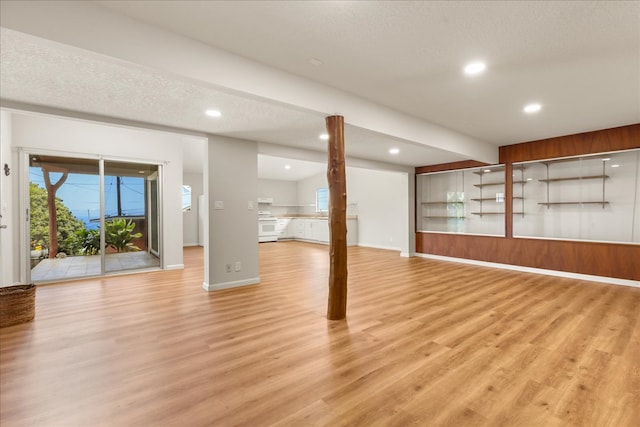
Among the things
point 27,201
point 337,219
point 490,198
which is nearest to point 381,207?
point 490,198

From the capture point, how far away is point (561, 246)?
204 inches

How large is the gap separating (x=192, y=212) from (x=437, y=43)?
948 cm

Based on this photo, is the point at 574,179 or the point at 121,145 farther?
the point at 121,145

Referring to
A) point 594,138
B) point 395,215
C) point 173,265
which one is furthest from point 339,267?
point 395,215

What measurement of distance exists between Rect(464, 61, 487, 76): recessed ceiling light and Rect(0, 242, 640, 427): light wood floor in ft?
7.96

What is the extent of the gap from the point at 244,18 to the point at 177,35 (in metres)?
0.54

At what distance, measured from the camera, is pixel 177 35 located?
212 cm

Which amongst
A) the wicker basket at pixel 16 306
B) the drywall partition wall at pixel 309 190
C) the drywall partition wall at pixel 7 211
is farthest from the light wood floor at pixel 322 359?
the drywall partition wall at pixel 309 190

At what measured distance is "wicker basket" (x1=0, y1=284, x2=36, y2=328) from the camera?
292 cm

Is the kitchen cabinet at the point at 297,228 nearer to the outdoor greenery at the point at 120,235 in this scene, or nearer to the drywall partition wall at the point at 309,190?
the drywall partition wall at the point at 309,190

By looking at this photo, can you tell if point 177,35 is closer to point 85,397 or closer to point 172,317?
point 85,397

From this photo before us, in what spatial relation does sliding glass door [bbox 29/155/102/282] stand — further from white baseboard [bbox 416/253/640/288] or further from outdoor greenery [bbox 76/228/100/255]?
white baseboard [bbox 416/253/640/288]

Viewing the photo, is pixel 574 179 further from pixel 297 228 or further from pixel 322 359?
pixel 297 228

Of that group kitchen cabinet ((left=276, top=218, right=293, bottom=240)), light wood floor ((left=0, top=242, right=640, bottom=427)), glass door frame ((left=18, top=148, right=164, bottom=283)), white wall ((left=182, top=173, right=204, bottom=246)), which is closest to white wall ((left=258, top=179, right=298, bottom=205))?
kitchen cabinet ((left=276, top=218, right=293, bottom=240))
